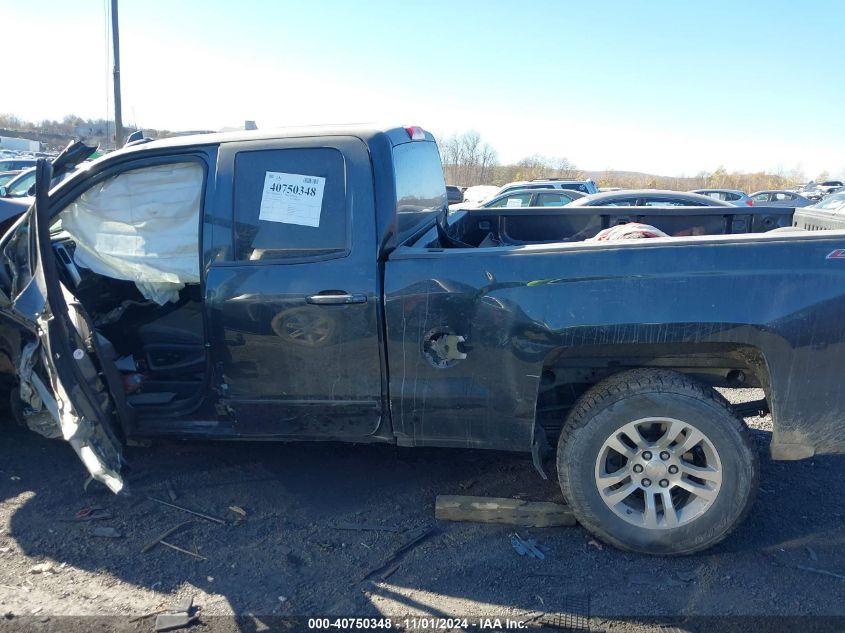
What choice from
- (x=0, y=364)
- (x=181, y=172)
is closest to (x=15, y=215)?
(x=0, y=364)

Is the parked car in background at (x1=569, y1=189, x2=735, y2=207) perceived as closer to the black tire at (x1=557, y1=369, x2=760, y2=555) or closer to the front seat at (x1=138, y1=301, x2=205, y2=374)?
the front seat at (x1=138, y1=301, x2=205, y2=374)

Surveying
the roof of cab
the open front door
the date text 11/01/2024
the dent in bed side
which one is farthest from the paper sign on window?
the date text 11/01/2024

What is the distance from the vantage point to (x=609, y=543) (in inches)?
125

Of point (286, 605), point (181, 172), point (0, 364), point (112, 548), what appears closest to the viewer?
point (286, 605)

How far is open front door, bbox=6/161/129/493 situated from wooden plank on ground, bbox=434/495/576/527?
1621mm

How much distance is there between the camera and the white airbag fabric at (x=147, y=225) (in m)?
3.56

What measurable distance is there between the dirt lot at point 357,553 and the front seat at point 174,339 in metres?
0.62

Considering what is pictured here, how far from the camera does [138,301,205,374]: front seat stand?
407 cm

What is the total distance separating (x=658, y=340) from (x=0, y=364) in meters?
3.86

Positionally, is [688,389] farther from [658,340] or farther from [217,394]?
[217,394]

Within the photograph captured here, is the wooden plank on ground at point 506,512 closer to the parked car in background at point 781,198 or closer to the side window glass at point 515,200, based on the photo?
the side window glass at point 515,200

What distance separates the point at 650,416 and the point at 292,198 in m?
2.02

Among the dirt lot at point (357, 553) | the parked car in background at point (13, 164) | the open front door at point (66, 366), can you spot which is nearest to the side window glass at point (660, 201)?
the dirt lot at point (357, 553)

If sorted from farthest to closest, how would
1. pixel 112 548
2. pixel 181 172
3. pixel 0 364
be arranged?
pixel 0 364, pixel 181 172, pixel 112 548
